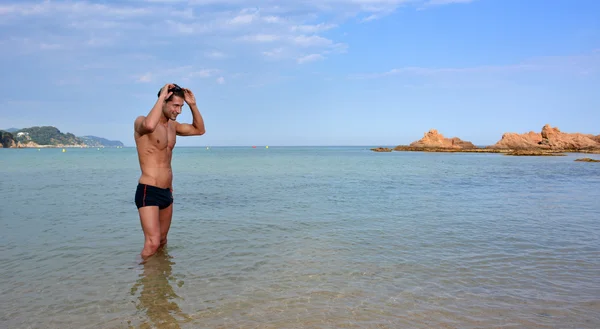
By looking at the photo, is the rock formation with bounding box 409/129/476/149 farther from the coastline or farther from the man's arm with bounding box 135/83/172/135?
the man's arm with bounding box 135/83/172/135

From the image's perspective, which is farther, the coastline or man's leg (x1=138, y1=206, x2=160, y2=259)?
the coastline

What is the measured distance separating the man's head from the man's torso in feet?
0.78

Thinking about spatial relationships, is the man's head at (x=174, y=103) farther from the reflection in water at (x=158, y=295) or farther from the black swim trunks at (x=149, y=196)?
the reflection in water at (x=158, y=295)

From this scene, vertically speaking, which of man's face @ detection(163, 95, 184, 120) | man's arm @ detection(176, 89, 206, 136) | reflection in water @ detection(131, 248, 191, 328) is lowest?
reflection in water @ detection(131, 248, 191, 328)

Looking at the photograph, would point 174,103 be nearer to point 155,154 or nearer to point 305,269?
point 155,154

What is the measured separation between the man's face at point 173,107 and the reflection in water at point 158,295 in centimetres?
234

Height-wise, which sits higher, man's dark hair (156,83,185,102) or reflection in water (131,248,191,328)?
man's dark hair (156,83,185,102)

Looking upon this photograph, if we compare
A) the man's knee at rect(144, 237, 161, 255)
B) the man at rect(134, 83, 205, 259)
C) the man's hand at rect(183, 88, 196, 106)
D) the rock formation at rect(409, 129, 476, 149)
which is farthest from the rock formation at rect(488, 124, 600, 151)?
the man's knee at rect(144, 237, 161, 255)

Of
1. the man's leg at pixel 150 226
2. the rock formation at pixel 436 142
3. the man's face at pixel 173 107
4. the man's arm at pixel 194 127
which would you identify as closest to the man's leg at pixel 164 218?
the man's leg at pixel 150 226

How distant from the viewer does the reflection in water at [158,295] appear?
4383 millimetres

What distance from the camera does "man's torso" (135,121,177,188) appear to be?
5984 mm

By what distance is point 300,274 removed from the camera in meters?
6.01

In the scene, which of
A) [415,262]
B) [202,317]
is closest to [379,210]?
[415,262]

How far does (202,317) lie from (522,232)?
760cm
